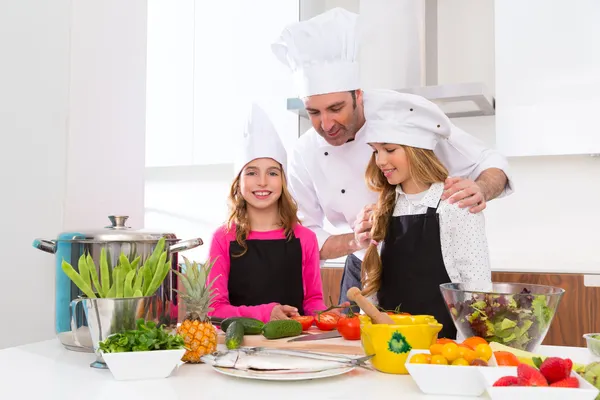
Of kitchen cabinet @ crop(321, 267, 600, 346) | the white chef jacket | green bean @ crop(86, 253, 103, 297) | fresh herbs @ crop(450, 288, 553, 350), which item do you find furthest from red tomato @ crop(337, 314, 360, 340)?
kitchen cabinet @ crop(321, 267, 600, 346)

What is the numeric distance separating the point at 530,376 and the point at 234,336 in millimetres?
513

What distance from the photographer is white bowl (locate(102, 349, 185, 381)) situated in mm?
859

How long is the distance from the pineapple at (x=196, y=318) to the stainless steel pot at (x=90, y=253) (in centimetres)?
5

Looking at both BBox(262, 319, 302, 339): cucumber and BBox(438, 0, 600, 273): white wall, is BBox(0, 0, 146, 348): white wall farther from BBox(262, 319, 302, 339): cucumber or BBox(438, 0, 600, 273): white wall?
BBox(438, 0, 600, 273): white wall

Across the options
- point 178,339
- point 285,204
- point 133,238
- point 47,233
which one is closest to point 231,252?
point 285,204

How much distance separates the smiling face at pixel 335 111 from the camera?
1968 mm

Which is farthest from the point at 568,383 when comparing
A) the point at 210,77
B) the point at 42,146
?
the point at 210,77

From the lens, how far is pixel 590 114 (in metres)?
2.56

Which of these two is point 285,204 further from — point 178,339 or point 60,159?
point 178,339

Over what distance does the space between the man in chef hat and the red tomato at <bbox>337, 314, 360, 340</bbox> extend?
2.36ft

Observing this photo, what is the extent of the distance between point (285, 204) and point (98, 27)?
2.27 ft

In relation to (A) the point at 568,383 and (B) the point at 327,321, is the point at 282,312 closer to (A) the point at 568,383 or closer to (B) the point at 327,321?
(B) the point at 327,321

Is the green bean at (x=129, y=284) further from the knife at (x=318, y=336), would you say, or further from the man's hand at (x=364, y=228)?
the man's hand at (x=364, y=228)

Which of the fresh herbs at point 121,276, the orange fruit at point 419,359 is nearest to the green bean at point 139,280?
the fresh herbs at point 121,276
